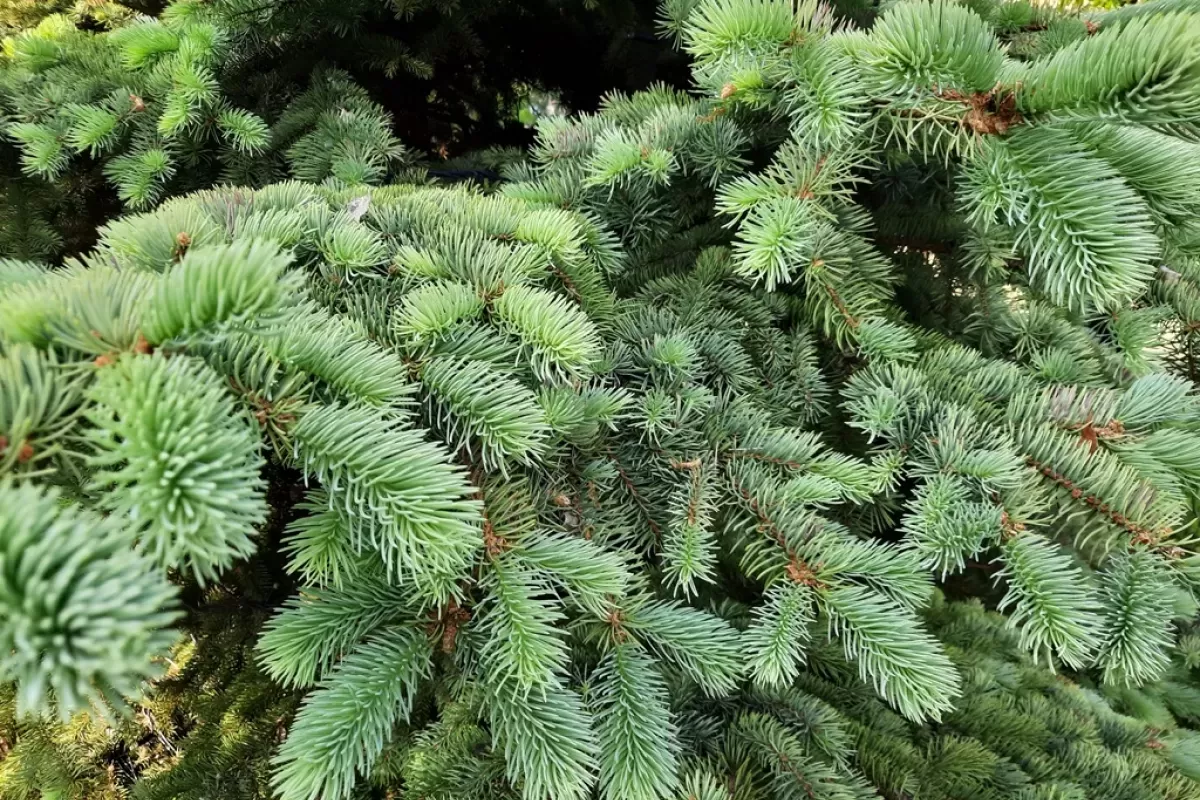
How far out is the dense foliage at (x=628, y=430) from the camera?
1.60 ft

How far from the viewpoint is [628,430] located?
1.05 meters

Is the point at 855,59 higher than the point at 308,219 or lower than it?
higher

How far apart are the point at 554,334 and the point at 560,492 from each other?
258 millimetres

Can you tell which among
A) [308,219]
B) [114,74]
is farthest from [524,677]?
[114,74]

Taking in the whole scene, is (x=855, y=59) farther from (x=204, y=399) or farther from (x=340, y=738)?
(x=340, y=738)

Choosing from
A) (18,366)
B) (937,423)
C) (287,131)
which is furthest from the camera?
(287,131)

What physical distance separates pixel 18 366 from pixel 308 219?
490 mm

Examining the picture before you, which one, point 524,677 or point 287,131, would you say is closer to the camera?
point 524,677

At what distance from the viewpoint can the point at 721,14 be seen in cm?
90

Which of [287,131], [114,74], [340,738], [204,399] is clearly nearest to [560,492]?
[340,738]

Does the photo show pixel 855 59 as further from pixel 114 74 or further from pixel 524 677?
pixel 114 74

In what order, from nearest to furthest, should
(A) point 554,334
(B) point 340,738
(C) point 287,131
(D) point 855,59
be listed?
(B) point 340,738 → (A) point 554,334 → (D) point 855,59 → (C) point 287,131

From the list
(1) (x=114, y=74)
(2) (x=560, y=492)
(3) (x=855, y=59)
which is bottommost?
(2) (x=560, y=492)

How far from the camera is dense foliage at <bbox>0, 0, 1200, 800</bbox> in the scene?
49cm
